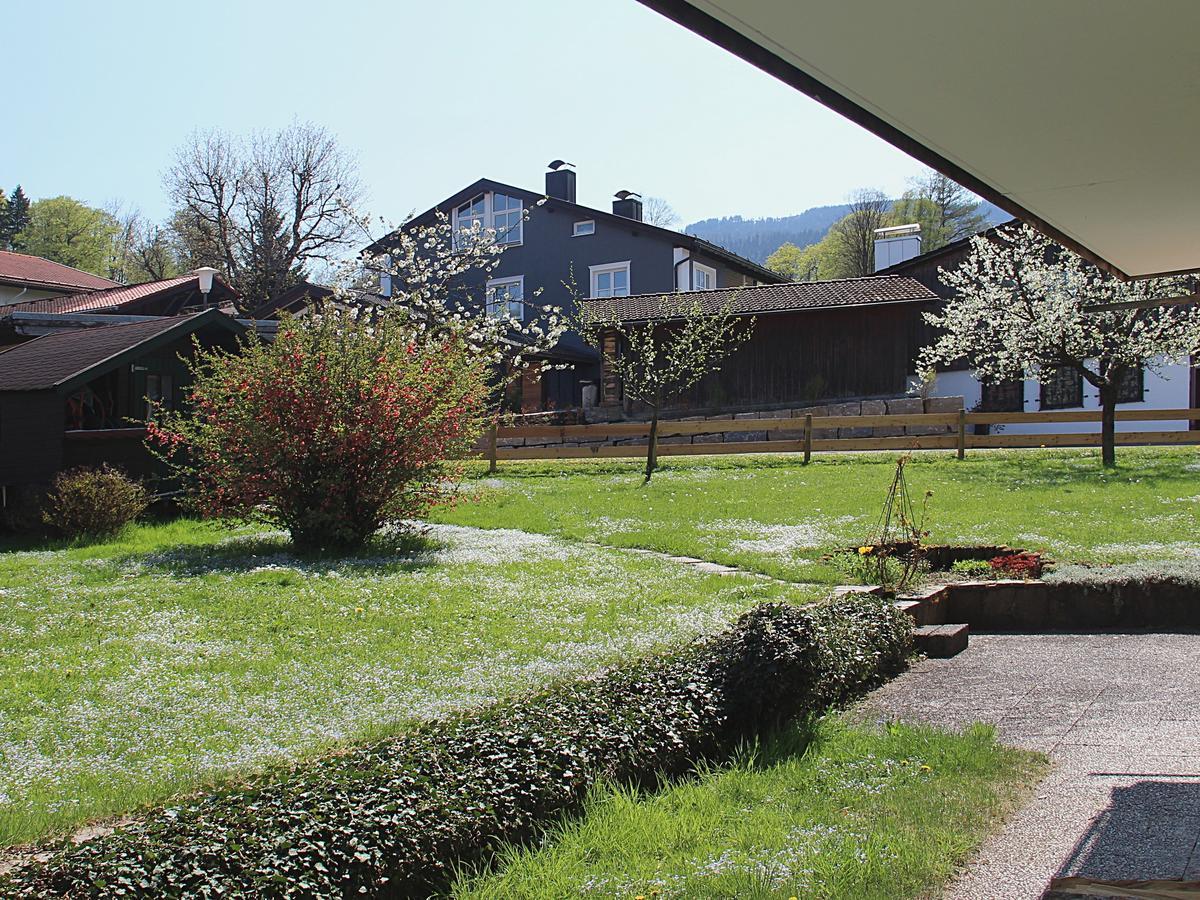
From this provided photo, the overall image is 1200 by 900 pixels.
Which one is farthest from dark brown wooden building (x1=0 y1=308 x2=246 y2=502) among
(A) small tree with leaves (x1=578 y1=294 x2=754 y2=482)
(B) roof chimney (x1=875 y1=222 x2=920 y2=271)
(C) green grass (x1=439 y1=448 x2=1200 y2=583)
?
(B) roof chimney (x1=875 y1=222 x2=920 y2=271)

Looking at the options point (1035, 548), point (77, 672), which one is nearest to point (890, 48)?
point (77, 672)

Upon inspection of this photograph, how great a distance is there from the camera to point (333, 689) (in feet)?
20.2

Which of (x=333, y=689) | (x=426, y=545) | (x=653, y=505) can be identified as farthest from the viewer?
(x=653, y=505)

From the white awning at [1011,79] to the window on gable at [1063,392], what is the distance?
26.3m

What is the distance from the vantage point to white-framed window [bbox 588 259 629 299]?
120ft

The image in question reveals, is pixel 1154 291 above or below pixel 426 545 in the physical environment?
above

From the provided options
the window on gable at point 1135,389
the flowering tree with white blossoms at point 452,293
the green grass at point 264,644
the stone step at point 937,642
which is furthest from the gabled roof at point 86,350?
the window on gable at point 1135,389

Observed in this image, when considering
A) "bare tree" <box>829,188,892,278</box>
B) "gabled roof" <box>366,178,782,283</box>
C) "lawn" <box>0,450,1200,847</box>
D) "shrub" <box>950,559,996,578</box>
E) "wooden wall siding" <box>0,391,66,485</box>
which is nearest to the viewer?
"lawn" <box>0,450,1200,847</box>

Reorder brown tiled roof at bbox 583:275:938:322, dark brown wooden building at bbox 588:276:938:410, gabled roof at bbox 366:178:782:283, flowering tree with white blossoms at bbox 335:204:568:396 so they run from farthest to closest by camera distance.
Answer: gabled roof at bbox 366:178:782:283
dark brown wooden building at bbox 588:276:938:410
brown tiled roof at bbox 583:275:938:322
flowering tree with white blossoms at bbox 335:204:568:396

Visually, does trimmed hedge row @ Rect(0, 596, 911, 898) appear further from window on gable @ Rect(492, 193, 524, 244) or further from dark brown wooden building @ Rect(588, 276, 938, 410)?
window on gable @ Rect(492, 193, 524, 244)

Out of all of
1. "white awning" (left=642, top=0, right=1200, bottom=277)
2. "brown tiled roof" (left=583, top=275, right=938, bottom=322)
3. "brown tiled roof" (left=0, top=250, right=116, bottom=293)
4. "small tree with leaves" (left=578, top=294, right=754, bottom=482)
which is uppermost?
"brown tiled roof" (left=0, top=250, right=116, bottom=293)

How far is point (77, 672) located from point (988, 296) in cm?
2124

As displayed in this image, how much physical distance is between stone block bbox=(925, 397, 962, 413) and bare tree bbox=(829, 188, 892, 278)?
33917 mm

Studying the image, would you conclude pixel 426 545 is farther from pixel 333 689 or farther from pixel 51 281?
pixel 51 281
